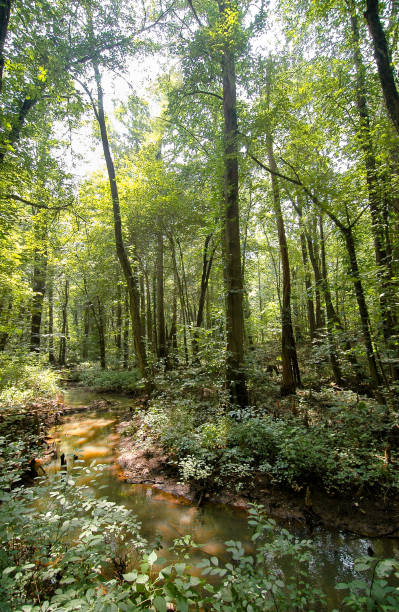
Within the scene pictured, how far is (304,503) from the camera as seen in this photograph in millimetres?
4129

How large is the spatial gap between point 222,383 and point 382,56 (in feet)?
21.7

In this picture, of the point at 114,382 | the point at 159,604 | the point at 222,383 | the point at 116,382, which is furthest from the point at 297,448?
the point at 114,382

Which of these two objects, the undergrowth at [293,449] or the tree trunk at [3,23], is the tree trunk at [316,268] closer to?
the undergrowth at [293,449]

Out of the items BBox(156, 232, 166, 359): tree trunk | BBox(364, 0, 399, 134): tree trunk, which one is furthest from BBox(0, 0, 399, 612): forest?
BBox(156, 232, 166, 359): tree trunk

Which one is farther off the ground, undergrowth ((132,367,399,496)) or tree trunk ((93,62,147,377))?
tree trunk ((93,62,147,377))

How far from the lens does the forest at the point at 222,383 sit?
2.42 m

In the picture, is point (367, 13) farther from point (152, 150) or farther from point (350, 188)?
point (152, 150)

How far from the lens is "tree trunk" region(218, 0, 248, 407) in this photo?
21.9ft

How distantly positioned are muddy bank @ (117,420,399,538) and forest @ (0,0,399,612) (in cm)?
3

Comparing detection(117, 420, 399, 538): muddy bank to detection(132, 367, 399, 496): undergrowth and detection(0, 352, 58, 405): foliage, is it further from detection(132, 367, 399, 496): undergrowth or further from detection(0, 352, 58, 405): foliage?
detection(0, 352, 58, 405): foliage

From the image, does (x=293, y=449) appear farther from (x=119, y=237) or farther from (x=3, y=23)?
(x=119, y=237)

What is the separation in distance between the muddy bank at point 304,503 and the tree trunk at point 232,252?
2.19m

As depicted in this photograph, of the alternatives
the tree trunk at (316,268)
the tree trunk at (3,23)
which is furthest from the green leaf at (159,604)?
the tree trunk at (316,268)

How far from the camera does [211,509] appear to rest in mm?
4367
